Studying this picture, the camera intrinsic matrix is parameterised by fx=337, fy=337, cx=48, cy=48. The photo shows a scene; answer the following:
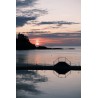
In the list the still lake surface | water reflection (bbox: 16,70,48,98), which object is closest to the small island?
the still lake surface

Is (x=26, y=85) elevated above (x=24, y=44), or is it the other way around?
(x=24, y=44)

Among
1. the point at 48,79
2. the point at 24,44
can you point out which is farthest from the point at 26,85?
the point at 24,44

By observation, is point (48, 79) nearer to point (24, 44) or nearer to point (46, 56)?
point (46, 56)

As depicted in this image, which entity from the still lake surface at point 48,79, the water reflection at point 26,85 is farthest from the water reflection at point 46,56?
the water reflection at point 26,85

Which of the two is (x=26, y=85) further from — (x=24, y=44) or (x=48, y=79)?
(x=24, y=44)

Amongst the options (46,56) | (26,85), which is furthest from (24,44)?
(26,85)

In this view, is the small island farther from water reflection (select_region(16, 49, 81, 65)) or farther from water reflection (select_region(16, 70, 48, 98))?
water reflection (select_region(16, 70, 48, 98))

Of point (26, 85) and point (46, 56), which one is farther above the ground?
point (46, 56)

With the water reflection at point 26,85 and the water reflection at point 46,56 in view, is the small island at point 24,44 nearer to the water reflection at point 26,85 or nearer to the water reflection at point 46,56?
the water reflection at point 46,56

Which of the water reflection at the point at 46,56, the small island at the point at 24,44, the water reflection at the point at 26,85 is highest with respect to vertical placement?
the small island at the point at 24,44

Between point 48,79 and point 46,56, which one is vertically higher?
point 46,56
